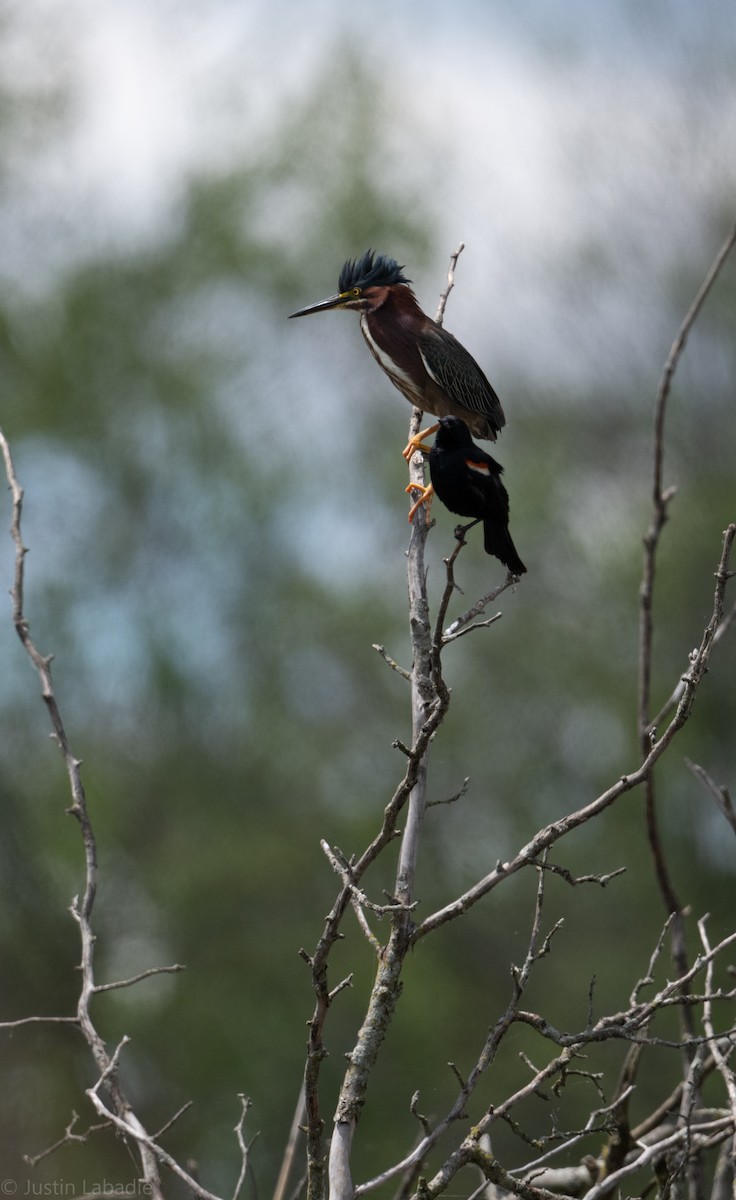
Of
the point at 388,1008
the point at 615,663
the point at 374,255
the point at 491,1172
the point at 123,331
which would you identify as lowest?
the point at 491,1172

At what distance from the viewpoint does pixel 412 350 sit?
5.07 feet

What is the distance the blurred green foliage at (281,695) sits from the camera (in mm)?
5879

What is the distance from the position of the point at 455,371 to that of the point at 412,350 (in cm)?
11

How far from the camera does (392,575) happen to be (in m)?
6.60

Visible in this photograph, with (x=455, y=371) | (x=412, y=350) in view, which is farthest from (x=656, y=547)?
(x=412, y=350)

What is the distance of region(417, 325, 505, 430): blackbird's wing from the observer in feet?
4.74

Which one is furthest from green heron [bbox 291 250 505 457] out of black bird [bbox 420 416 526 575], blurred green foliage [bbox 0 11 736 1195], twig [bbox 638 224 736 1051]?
blurred green foliage [bbox 0 11 736 1195]

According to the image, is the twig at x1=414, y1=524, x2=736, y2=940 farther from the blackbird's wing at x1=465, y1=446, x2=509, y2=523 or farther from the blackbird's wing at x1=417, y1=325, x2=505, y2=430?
the blackbird's wing at x1=417, y1=325, x2=505, y2=430

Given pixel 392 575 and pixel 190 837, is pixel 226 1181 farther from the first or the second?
pixel 392 575

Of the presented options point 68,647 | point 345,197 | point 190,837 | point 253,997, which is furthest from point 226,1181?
point 345,197

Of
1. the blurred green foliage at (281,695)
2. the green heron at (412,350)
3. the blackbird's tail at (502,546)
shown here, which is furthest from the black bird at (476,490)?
the blurred green foliage at (281,695)

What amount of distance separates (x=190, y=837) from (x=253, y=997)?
89cm

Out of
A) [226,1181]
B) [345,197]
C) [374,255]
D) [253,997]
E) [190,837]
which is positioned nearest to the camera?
[374,255]

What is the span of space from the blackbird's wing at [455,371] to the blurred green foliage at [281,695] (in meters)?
4.22
